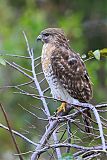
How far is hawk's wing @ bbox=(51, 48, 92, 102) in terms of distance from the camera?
5.02m

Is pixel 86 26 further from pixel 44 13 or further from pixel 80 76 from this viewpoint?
pixel 80 76

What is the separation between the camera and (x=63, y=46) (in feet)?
17.8

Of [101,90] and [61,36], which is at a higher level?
[101,90]

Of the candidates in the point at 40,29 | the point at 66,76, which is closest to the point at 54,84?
the point at 66,76

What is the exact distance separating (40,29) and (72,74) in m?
4.45

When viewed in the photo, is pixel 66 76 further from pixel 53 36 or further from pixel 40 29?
pixel 40 29

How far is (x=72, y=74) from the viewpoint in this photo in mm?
5133

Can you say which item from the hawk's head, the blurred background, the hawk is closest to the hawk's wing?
the hawk

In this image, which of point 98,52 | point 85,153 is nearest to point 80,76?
point 98,52

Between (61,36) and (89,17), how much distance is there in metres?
6.21

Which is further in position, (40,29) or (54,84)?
→ (40,29)

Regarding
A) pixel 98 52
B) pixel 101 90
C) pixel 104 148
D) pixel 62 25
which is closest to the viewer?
pixel 104 148

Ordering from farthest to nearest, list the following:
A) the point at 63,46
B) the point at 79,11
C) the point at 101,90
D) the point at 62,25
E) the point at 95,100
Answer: the point at 79,11
the point at 62,25
the point at 101,90
the point at 95,100
the point at 63,46

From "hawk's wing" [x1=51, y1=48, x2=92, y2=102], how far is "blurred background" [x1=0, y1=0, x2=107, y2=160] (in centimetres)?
245
